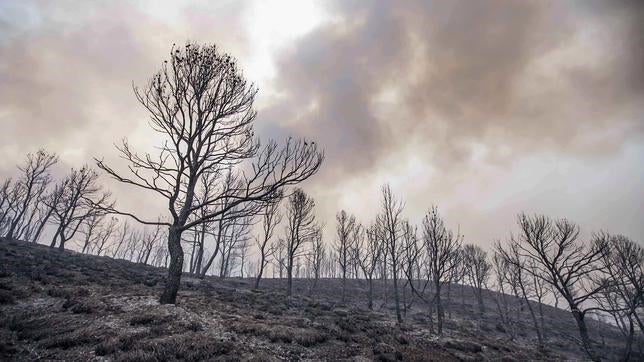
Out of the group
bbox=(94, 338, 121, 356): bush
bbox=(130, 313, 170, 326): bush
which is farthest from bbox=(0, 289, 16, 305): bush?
bbox=(94, 338, 121, 356): bush

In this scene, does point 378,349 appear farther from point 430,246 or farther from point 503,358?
point 430,246

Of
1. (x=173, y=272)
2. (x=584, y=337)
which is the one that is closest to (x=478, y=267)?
(x=584, y=337)

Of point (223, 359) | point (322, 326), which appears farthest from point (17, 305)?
point (322, 326)

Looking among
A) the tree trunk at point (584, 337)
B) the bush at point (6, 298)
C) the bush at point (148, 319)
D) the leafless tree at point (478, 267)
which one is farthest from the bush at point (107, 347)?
the leafless tree at point (478, 267)

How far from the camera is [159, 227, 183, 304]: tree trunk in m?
11.2

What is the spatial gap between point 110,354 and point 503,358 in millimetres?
16149

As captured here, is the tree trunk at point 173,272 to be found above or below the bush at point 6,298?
above

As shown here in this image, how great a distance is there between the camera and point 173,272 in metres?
11.3

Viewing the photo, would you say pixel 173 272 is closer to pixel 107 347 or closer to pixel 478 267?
pixel 107 347

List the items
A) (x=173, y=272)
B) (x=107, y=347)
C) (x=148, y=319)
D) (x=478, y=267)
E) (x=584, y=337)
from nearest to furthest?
1. (x=107, y=347)
2. (x=148, y=319)
3. (x=173, y=272)
4. (x=584, y=337)
5. (x=478, y=267)

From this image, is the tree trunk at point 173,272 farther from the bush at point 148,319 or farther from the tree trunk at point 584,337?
the tree trunk at point 584,337

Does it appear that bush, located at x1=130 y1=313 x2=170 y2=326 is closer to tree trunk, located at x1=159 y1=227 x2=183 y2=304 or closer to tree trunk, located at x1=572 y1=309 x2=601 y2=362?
tree trunk, located at x1=159 y1=227 x2=183 y2=304

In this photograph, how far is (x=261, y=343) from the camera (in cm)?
870

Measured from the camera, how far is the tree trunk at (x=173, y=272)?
11.2 meters
